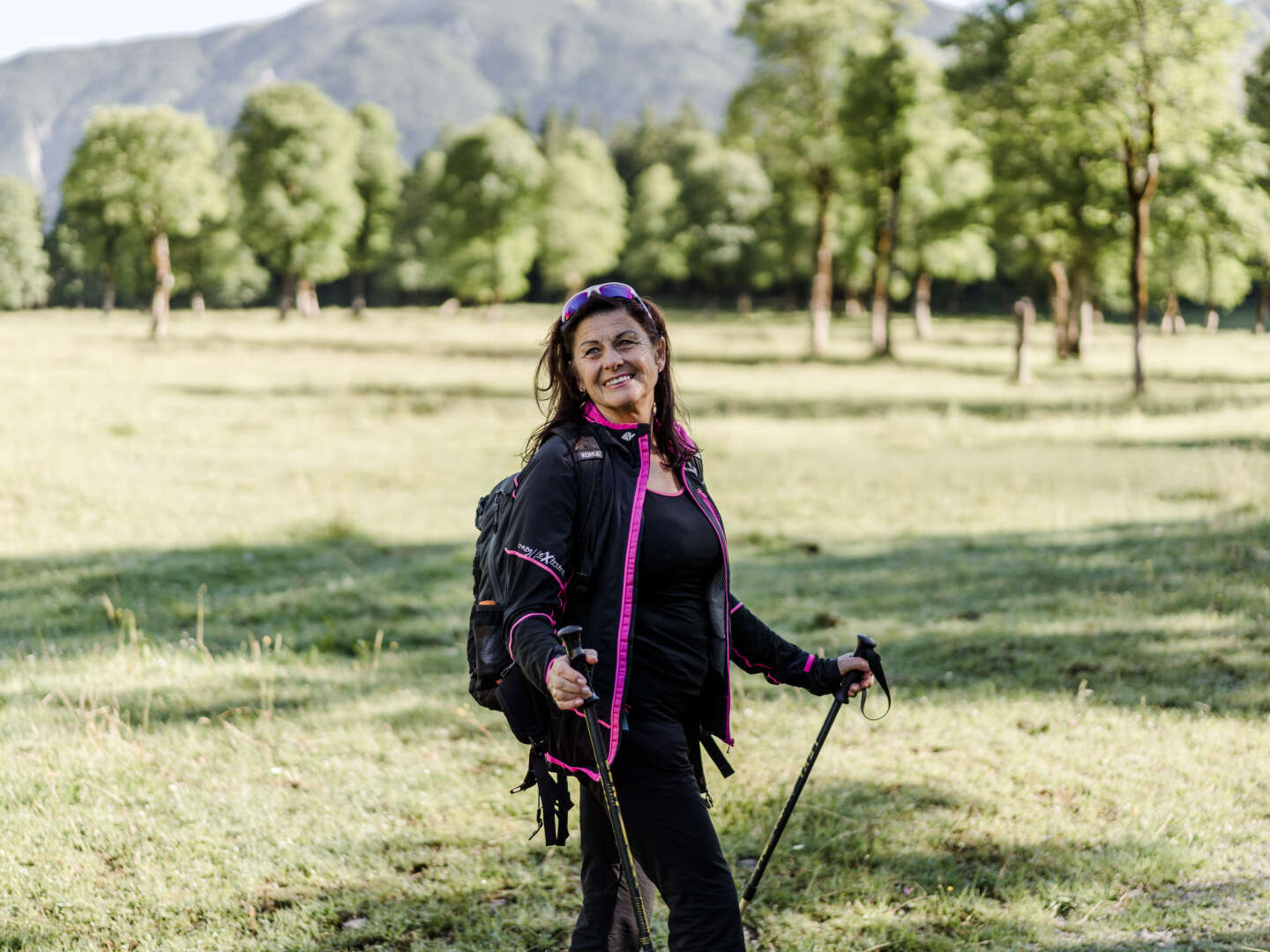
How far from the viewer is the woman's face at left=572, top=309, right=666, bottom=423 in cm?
325

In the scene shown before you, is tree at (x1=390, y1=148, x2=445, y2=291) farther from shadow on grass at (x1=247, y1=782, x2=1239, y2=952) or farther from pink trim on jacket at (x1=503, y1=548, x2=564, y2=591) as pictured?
pink trim on jacket at (x1=503, y1=548, x2=564, y2=591)

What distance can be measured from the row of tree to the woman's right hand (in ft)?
86.7

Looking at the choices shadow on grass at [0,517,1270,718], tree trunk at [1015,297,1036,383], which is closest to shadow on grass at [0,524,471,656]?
shadow on grass at [0,517,1270,718]

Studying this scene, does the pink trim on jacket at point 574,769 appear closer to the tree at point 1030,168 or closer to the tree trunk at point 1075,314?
the tree at point 1030,168

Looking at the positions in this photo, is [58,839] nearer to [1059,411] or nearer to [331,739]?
[331,739]

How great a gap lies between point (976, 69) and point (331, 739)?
38.5 metres

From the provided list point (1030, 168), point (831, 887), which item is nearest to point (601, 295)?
point (831, 887)

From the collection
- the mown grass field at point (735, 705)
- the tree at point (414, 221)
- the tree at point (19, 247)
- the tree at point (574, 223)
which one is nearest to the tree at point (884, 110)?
the mown grass field at point (735, 705)

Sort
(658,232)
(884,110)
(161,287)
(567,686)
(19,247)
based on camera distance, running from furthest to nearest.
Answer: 1. (19,247)
2. (658,232)
3. (161,287)
4. (884,110)
5. (567,686)

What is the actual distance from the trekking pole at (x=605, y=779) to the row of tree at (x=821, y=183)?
26.3 m

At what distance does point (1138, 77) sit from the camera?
24.6 meters

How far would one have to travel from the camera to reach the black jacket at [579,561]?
2908mm

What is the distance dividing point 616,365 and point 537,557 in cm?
71

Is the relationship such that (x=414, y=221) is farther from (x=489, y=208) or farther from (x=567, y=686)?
(x=567, y=686)
